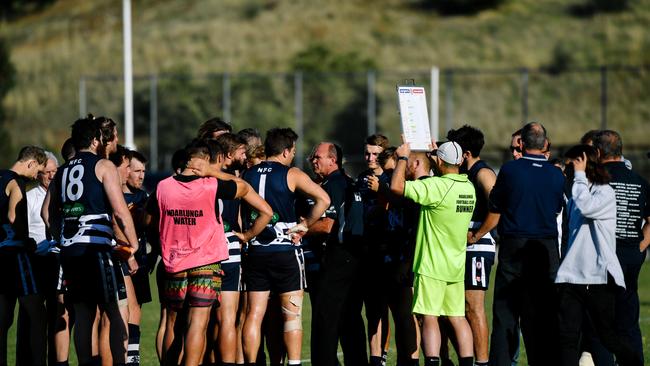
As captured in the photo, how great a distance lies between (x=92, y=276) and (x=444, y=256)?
291 centimetres

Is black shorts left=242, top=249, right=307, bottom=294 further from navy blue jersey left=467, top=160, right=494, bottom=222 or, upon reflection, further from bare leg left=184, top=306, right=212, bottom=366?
navy blue jersey left=467, top=160, right=494, bottom=222

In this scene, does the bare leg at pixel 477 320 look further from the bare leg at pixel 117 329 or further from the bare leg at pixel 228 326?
the bare leg at pixel 117 329

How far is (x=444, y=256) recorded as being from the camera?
354 inches

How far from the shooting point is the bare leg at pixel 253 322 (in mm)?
9273

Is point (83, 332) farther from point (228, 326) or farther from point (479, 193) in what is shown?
point (479, 193)

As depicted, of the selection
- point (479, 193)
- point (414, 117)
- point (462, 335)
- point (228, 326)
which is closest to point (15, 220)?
point (228, 326)

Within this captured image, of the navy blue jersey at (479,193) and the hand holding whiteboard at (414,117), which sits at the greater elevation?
the hand holding whiteboard at (414,117)

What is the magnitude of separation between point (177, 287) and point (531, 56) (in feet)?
148

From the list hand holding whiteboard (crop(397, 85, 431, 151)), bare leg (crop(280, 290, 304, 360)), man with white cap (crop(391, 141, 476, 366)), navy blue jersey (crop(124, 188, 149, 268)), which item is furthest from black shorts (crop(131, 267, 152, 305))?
hand holding whiteboard (crop(397, 85, 431, 151))

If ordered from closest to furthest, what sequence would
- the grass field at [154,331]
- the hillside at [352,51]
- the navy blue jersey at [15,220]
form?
the navy blue jersey at [15,220]
the grass field at [154,331]
the hillside at [352,51]

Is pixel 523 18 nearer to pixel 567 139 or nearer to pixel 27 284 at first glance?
pixel 567 139

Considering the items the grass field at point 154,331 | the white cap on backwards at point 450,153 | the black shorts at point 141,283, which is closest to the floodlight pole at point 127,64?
the grass field at point 154,331

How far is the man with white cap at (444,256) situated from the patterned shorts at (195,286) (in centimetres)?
167

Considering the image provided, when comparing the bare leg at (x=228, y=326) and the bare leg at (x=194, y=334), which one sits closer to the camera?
the bare leg at (x=194, y=334)
